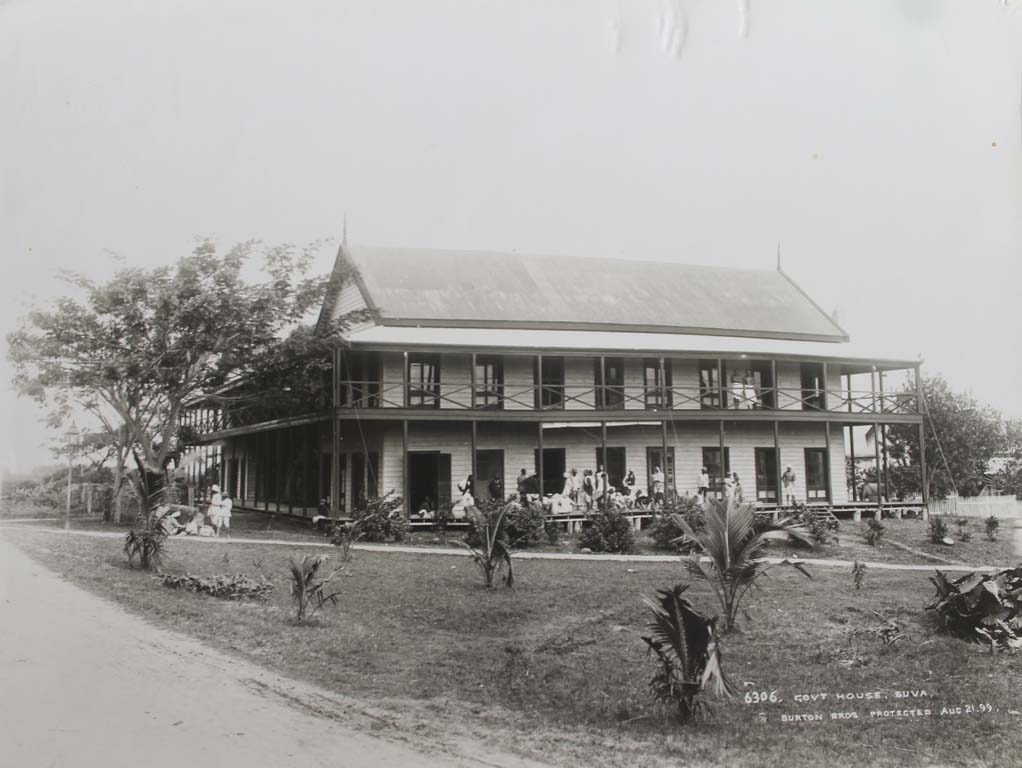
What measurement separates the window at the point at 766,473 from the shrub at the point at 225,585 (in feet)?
37.5

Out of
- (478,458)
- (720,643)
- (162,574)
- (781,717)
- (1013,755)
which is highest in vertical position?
(478,458)

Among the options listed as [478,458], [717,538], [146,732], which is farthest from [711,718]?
[478,458]

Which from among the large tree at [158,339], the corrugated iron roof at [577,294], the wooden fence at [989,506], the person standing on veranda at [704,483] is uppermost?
the corrugated iron roof at [577,294]

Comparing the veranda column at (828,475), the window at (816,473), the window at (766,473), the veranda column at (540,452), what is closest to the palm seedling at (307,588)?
the veranda column at (540,452)

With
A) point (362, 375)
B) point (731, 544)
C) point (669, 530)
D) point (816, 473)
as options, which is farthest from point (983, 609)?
point (816, 473)

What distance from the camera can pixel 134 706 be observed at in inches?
181

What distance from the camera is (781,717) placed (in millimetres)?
5457

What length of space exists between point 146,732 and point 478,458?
836 cm

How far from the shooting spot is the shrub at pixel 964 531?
8508 millimetres

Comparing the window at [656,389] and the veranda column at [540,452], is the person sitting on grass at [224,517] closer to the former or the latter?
the veranda column at [540,452]

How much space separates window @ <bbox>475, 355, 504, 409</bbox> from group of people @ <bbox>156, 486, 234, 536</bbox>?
6.29 m

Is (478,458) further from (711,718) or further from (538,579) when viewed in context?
(711,718)

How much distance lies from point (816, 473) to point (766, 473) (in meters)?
1.47

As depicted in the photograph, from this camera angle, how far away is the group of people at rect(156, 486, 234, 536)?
5.48 meters
